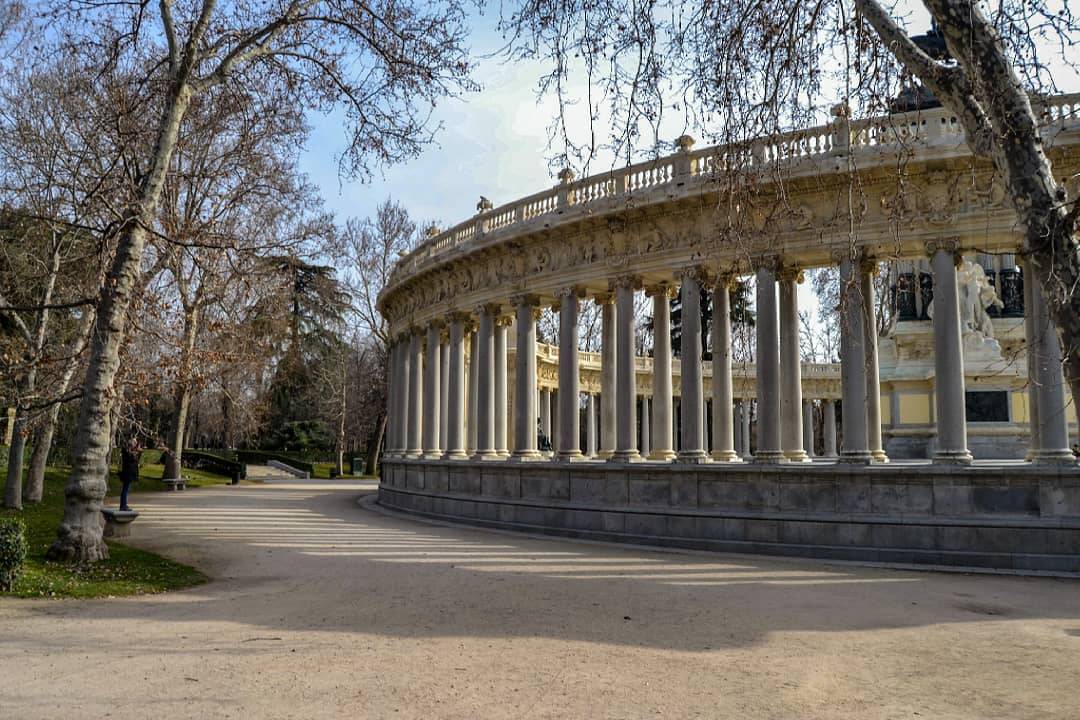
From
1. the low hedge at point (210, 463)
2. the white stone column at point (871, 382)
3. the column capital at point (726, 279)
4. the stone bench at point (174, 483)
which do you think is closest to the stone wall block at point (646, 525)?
the white stone column at point (871, 382)

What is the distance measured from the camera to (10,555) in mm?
13445

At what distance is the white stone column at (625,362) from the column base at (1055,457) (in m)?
10.9

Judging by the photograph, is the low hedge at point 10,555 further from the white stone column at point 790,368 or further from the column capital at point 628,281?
the white stone column at point 790,368

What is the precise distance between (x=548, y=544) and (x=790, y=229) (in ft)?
36.7

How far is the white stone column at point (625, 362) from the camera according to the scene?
25.4 metres

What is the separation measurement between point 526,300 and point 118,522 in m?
15.1

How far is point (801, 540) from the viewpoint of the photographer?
798 inches

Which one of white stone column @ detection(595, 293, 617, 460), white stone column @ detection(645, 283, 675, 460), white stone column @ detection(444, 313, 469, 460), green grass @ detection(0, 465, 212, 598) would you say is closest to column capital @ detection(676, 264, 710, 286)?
white stone column @ detection(645, 283, 675, 460)

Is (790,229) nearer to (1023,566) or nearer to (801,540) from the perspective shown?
(801,540)

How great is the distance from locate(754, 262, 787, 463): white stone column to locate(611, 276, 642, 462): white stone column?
445 centimetres

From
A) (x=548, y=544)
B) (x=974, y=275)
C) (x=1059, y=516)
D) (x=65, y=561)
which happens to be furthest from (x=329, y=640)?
(x=974, y=275)

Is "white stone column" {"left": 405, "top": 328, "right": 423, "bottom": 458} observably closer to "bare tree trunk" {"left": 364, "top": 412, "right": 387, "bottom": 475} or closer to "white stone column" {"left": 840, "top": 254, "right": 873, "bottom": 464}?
"white stone column" {"left": 840, "top": 254, "right": 873, "bottom": 464}

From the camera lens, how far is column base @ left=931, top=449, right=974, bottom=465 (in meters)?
19.2

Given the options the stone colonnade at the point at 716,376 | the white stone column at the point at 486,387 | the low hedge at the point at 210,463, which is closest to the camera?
the stone colonnade at the point at 716,376
